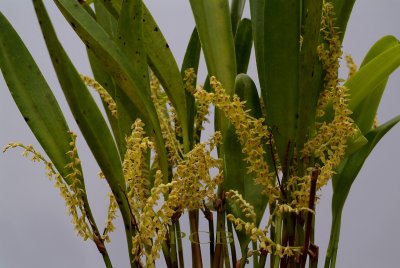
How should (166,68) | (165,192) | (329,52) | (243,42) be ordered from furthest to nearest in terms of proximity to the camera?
(243,42) → (166,68) → (329,52) → (165,192)

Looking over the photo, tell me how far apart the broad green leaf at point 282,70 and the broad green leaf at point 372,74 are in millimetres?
136

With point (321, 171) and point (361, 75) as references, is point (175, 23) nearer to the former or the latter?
point (361, 75)

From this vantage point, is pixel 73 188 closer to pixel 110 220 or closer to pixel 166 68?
pixel 110 220

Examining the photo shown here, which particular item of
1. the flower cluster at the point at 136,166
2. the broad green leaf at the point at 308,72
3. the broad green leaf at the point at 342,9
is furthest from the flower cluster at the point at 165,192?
the broad green leaf at the point at 342,9

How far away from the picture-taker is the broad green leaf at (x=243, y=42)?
36.8 inches

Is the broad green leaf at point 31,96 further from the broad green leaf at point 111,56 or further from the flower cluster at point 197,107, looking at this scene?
the flower cluster at point 197,107

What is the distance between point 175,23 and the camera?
6.35 ft

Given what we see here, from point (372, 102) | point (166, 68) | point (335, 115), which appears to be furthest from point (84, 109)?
point (372, 102)

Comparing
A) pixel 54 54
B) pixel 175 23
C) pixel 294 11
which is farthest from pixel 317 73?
pixel 175 23

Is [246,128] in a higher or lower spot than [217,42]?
lower

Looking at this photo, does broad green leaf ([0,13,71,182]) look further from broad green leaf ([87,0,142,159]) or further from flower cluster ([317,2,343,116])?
flower cluster ([317,2,343,116])

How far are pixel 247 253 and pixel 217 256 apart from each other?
6 cm

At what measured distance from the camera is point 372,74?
779mm

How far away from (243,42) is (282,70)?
10.4 inches
